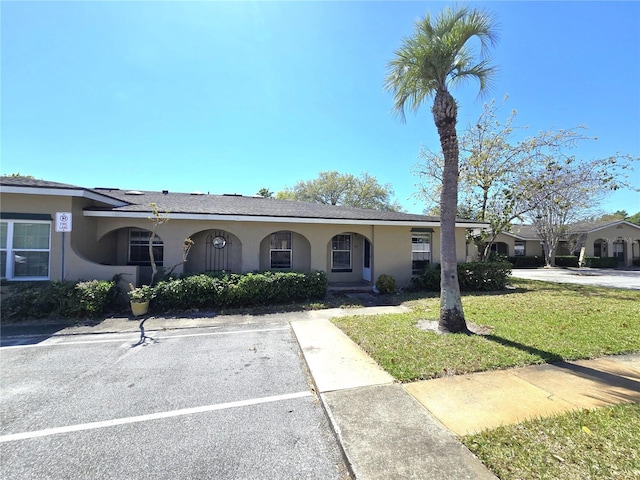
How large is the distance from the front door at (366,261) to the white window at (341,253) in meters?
0.71

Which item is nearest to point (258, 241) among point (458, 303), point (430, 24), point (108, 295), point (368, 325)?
point (108, 295)

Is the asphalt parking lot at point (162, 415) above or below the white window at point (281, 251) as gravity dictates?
below

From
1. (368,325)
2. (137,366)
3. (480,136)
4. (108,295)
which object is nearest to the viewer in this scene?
(137,366)

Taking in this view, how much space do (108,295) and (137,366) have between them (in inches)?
180

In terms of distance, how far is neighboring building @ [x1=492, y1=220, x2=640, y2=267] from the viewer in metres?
29.6

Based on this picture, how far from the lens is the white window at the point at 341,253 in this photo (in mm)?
13445

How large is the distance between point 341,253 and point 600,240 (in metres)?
32.8

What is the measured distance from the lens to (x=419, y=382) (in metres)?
3.96

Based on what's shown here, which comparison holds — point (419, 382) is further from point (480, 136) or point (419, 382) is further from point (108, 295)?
point (480, 136)

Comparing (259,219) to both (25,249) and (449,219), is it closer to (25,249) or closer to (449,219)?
(449,219)

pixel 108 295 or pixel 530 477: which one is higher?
pixel 108 295

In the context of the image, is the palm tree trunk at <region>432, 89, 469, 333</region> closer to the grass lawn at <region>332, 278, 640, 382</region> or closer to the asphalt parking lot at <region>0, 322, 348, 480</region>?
the grass lawn at <region>332, 278, 640, 382</region>

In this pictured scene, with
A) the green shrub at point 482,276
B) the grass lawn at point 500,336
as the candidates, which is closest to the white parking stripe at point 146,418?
the grass lawn at point 500,336

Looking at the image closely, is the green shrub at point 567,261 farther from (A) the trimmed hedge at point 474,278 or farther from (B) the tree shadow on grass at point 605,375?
(B) the tree shadow on grass at point 605,375
